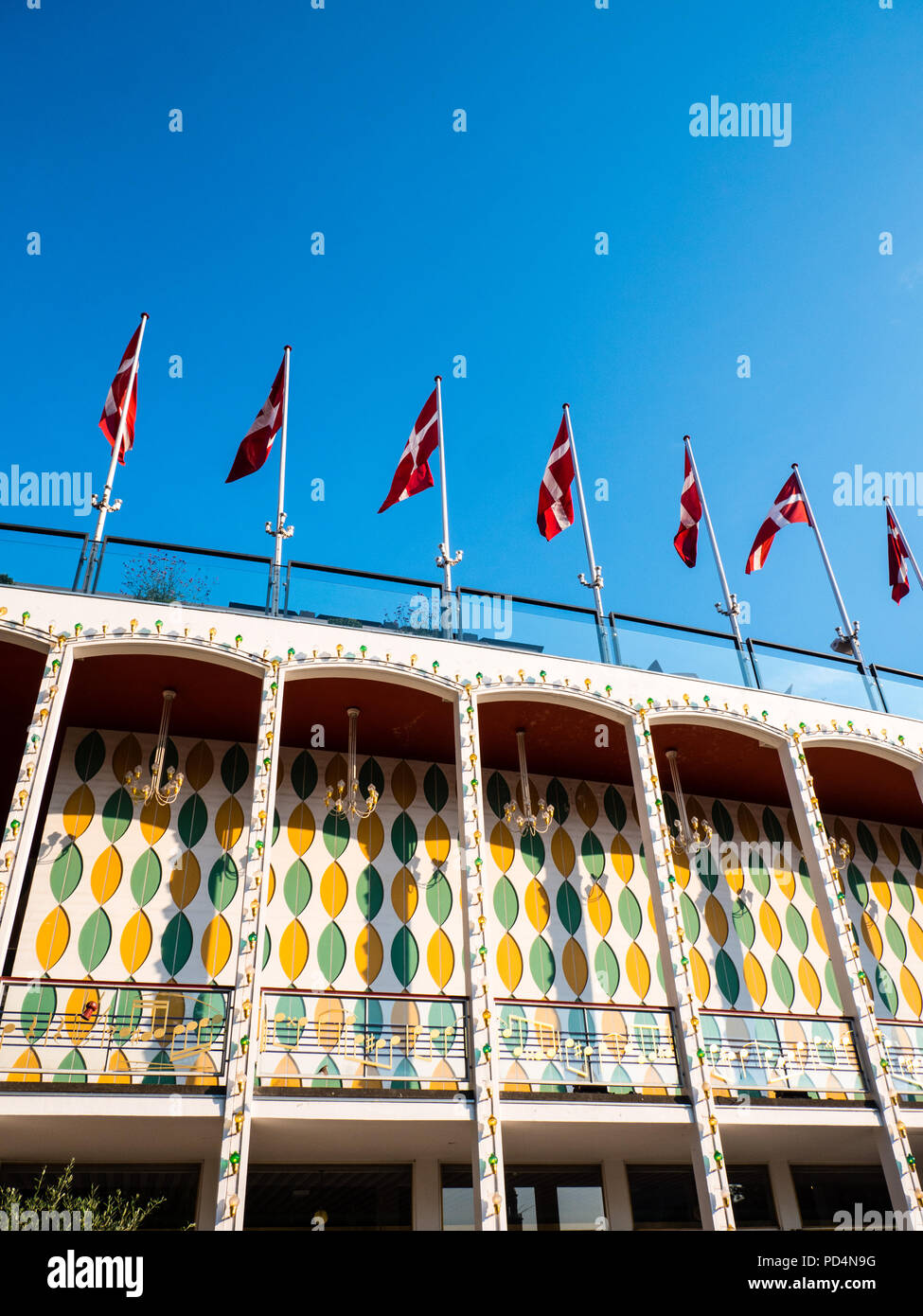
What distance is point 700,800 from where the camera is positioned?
15930 millimetres

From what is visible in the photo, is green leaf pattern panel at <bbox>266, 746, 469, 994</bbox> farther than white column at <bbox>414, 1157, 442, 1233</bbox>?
Yes

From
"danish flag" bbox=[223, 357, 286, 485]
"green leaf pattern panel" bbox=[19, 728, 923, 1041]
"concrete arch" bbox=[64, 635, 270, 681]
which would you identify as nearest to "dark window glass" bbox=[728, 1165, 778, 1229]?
"green leaf pattern panel" bbox=[19, 728, 923, 1041]

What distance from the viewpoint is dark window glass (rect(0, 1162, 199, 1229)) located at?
10633mm

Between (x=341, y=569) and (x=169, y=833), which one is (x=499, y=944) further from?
(x=341, y=569)

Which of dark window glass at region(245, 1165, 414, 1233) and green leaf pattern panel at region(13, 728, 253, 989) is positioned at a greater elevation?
green leaf pattern panel at region(13, 728, 253, 989)

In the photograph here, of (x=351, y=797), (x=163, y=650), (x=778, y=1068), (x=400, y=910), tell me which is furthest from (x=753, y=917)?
(x=163, y=650)

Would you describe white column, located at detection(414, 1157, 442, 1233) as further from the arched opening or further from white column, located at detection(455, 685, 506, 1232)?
the arched opening

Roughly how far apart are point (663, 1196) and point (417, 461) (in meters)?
11.7

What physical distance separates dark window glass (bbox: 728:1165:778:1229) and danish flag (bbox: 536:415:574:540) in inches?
404

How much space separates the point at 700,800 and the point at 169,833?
901 centimetres

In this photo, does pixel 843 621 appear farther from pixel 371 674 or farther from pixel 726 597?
pixel 371 674

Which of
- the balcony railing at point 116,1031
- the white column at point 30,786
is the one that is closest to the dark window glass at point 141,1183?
the balcony railing at point 116,1031
